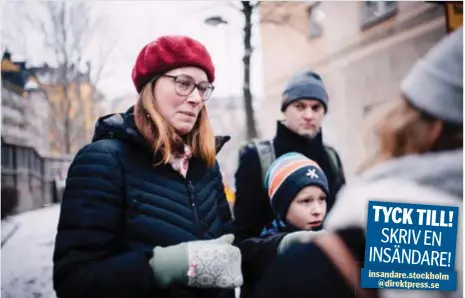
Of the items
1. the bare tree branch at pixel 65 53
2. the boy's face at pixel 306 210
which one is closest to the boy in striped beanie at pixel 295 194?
the boy's face at pixel 306 210

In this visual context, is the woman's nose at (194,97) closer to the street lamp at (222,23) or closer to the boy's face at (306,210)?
the street lamp at (222,23)

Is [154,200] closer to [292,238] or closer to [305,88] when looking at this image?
[292,238]

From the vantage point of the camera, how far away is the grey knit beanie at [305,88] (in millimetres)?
2379

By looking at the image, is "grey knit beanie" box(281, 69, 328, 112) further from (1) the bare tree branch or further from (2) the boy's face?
(1) the bare tree branch

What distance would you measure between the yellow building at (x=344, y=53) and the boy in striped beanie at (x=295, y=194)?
166mm

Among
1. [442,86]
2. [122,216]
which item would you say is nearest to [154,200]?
[122,216]

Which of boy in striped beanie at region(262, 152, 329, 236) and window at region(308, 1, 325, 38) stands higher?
window at region(308, 1, 325, 38)

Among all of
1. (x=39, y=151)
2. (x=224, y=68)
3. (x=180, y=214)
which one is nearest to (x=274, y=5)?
(x=224, y=68)

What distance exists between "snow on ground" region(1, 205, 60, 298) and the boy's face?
101 centimetres

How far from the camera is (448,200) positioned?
1405 mm

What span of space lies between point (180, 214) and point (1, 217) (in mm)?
804

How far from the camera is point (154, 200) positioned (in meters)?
2.03

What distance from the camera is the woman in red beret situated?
75.9 inches

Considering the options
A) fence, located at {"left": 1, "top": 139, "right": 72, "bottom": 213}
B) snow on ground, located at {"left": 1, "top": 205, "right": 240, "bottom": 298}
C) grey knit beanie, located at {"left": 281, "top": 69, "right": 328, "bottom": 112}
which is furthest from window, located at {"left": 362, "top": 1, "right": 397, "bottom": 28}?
fence, located at {"left": 1, "top": 139, "right": 72, "bottom": 213}
